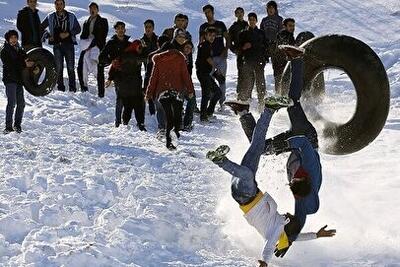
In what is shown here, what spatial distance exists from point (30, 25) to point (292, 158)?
7294 millimetres

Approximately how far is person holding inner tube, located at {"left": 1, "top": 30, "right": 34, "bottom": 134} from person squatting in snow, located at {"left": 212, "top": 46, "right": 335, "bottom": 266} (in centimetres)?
443

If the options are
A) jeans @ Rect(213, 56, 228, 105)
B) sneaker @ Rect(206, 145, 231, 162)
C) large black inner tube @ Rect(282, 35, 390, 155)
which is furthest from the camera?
jeans @ Rect(213, 56, 228, 105)

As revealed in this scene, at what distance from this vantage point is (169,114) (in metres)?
9.59

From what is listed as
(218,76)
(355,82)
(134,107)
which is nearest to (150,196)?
(355,82)

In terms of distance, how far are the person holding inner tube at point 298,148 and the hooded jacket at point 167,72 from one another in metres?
3.21

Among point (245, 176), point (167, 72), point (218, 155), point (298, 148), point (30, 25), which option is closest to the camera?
point (218, 155)

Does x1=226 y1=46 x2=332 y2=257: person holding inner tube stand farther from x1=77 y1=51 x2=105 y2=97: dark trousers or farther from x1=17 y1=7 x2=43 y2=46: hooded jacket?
x1=17 y1=7 x2=43 y2=46: hooded jacket

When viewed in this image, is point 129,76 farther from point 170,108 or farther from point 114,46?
point 170,108

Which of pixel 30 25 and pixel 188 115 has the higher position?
pixel 30 25

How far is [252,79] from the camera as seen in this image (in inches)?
497

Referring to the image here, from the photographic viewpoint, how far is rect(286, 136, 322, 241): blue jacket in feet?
19.3

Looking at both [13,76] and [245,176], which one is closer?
[245,176]

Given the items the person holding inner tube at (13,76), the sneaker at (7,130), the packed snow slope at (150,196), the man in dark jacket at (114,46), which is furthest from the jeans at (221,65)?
the sneaker at (7,130)

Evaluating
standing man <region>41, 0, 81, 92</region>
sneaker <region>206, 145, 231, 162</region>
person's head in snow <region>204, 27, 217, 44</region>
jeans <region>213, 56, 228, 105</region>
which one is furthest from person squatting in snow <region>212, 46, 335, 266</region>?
standing man <region>41, 0, 81, 92</region>
